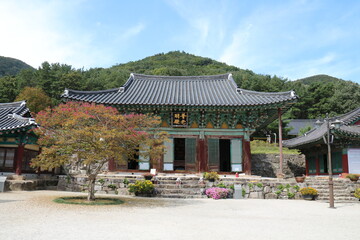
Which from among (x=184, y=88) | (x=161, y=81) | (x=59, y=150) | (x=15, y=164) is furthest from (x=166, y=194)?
(x=161, y=81)

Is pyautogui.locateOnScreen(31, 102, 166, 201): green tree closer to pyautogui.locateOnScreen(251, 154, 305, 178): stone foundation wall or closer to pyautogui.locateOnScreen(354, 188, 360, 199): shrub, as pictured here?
pyautogui.locateOnScreen(354, 188, 360, 199): shrub

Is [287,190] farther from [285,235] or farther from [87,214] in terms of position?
[87,214]

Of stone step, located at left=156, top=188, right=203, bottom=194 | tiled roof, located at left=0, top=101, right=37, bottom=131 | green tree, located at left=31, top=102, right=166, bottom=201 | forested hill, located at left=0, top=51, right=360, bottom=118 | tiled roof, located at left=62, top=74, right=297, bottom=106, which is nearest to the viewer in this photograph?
green tree, located at left=31, top=102, right=166, bottom=201

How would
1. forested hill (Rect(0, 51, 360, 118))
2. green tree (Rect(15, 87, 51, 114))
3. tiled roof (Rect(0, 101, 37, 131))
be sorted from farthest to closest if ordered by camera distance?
forested hill (Rect(0, 51, 360, 118)) < green tree (Rect(15, 87, 51, 114)) < tiled roof (Rect(0, 101, 37, 131))

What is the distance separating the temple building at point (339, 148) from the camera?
60.8 feet

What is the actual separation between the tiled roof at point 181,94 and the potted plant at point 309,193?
17.8 feet

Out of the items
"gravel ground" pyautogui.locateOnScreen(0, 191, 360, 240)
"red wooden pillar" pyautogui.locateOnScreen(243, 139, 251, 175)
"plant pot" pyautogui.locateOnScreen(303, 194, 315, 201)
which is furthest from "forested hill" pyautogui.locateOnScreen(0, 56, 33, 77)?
"plant pot" pyautogui.locateOnScreen(303, 194, 315, 201)

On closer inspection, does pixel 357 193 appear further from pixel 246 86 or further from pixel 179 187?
pixel 246 86

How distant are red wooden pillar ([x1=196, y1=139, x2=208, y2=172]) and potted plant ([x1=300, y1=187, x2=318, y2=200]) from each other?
20.6 ft

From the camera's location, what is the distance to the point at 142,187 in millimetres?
14836

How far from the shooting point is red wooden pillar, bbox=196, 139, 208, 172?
1934cm

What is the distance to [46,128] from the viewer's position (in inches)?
484

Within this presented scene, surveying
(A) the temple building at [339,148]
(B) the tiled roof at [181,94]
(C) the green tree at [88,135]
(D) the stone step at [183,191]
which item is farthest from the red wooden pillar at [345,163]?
(C) the green tree at [88,135]

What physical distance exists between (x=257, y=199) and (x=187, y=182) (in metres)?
3.97
